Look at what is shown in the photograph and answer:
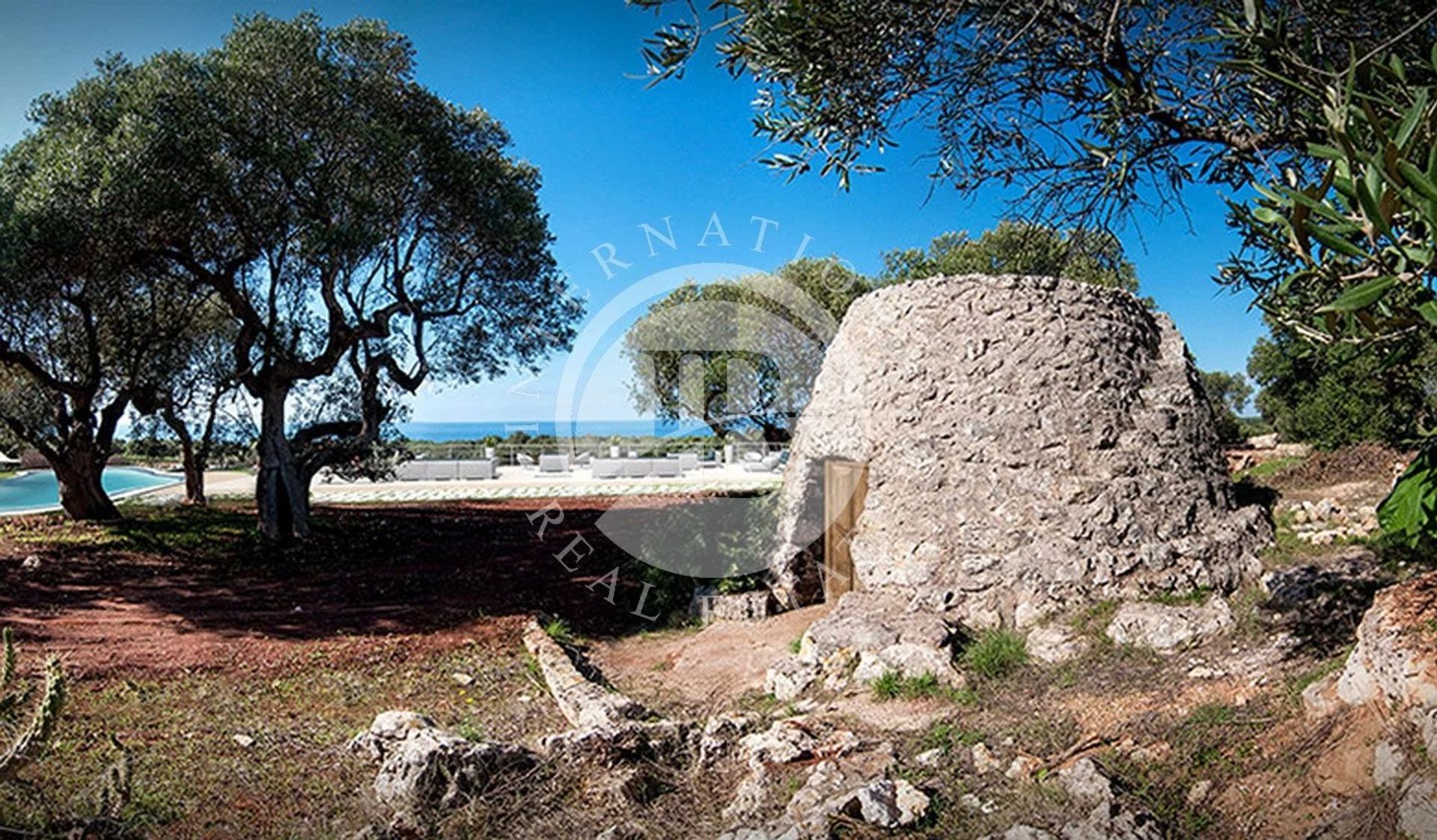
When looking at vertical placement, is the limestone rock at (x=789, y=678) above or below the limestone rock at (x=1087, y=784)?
below

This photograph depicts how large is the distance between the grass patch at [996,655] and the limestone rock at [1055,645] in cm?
9

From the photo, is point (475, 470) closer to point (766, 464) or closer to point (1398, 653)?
point (766, 464)

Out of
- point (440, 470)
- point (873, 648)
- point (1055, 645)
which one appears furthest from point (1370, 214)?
point (440, 470)

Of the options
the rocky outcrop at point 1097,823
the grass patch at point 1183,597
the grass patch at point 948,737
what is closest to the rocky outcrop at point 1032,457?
the grass patch at point 1183,597

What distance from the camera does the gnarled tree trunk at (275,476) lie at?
52.0ft

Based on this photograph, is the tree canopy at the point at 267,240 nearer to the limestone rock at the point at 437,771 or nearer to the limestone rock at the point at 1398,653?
the limestone rock at the point at 437,771

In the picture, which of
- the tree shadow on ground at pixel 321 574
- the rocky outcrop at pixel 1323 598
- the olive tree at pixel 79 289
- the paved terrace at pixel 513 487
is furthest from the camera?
the paved terrace at pixel 513 487

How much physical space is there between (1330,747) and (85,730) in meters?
8.13

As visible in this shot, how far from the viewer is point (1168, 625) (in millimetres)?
7387

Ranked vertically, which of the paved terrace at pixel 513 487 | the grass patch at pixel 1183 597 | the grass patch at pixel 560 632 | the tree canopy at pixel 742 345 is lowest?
the grass patch at pixel 560 632

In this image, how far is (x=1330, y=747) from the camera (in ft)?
15.0

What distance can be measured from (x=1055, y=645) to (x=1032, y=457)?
6.35 feet

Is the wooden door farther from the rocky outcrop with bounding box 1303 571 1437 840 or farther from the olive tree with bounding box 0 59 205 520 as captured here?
the olive tree with bounding box 0 59 205 520

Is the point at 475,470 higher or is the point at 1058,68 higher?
the point at 1058,68
